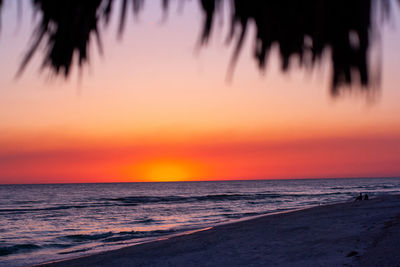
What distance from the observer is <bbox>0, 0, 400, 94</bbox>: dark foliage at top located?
35.7 inches

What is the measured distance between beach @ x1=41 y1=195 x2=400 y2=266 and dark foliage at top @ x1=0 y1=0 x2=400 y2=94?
502 cm

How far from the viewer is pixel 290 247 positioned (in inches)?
296

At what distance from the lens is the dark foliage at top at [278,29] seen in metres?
0.91

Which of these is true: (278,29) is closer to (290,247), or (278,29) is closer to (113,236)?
(290,247)

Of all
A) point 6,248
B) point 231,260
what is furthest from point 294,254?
point 6,248

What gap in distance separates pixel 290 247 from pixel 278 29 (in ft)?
23.4

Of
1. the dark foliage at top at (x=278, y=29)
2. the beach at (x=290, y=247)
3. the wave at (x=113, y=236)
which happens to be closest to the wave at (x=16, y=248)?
the wave at (x=113, y=236)

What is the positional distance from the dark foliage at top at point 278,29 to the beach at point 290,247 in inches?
197

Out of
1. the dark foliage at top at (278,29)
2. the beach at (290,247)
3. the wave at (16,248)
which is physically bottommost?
the wave at (16,248)

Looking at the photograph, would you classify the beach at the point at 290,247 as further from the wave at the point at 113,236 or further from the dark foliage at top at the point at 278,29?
the wave at the point at 113,236

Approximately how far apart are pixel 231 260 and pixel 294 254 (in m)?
1.16

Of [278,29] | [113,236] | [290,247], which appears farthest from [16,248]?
[278,29]

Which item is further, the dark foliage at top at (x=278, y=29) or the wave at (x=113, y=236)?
the wave at (x=113, y=236)

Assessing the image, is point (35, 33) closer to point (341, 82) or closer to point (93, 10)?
point (93, 10)
